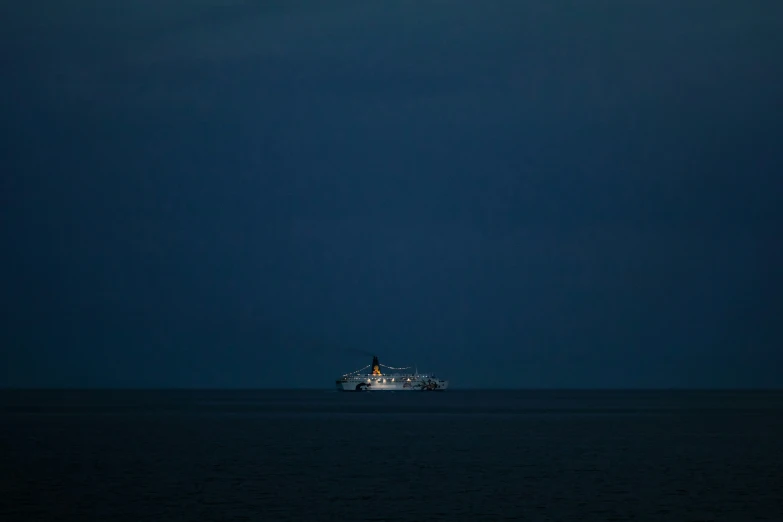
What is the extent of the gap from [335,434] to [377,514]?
6735 cm

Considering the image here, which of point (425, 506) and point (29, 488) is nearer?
point (425, 506)

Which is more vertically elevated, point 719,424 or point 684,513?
point 719,424

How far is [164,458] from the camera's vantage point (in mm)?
82438

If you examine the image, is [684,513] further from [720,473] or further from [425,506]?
[720,473]

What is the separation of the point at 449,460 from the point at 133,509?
3282 cm

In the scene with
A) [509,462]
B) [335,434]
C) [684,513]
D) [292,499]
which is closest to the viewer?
[684,513]

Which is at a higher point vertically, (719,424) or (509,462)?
(719,424)


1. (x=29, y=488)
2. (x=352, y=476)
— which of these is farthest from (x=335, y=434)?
(x=29, y=488)

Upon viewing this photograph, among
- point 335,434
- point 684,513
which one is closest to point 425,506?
point 684,513

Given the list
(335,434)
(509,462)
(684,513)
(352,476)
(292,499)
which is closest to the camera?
(684,513)

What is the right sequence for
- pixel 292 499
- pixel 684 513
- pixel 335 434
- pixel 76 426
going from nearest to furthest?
pixel 684 513, pixel 292 499, pixel 335 434, pixel 76 426

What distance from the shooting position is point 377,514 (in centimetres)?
5153

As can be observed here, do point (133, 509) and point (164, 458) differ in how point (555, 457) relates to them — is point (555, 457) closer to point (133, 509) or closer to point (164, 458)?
point (164, 458)

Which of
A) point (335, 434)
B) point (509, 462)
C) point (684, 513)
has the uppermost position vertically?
point (335, 434)
